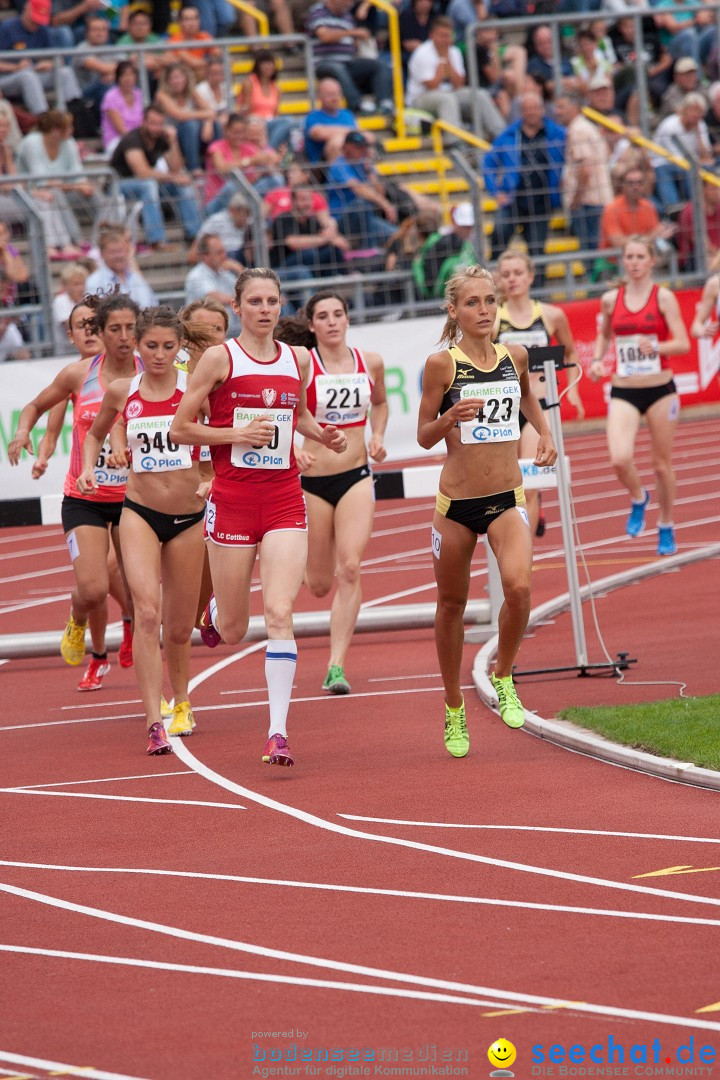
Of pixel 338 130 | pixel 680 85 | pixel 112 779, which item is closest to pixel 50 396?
pixel 112 779

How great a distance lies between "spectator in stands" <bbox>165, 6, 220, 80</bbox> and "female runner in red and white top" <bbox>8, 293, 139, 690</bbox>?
41.0 feet

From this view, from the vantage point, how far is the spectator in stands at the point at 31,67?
20.8m

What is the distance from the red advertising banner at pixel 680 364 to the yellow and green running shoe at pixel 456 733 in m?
14.0

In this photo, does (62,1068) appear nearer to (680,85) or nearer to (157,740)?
(157,740)

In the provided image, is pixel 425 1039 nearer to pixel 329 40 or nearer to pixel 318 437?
pixel 318 437

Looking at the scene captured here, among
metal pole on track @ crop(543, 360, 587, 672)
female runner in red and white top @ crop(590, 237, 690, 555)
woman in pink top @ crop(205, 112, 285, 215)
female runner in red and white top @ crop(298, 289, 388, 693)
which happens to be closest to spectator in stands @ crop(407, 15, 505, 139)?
woman in pink top @ crop(205, 112, 285, 215)

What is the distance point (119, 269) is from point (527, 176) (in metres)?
6.28

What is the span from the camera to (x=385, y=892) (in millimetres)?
6113

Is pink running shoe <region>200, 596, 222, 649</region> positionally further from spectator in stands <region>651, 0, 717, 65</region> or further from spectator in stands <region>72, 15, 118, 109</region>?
spectator in stands <region>651, 0, 717, 65</region>

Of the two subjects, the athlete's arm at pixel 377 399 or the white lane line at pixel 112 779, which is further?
the athlete's arm at pixel 377 399

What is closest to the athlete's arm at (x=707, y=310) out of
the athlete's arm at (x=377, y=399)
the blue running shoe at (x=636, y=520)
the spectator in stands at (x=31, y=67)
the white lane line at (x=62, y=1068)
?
the blue running shoe at (x=636, y=520)

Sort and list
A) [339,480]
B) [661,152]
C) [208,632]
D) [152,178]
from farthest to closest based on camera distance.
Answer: [661,152]
[152,178]
[339,480]
[208,632]

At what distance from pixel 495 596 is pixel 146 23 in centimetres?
1276

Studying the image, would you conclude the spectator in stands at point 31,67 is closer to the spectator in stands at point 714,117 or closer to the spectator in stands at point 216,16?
the spectator in stands at point 216,16
